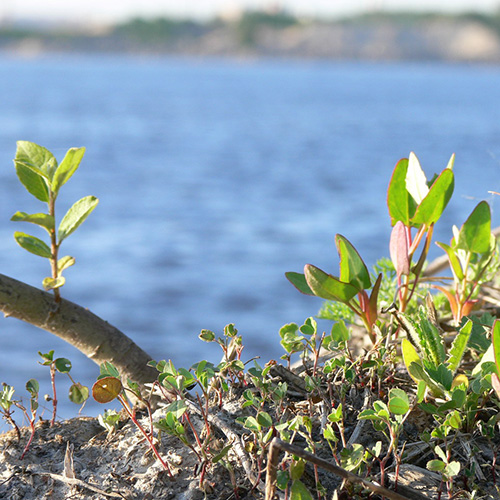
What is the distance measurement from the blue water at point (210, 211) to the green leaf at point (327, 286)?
16.2 inches

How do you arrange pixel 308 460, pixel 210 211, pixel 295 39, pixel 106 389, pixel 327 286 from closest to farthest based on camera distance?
pixel 308 460 → pixel 106 389 → pixel 327 286 → pixel 210 211 → pixel 295 39

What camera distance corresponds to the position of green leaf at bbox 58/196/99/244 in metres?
1.23

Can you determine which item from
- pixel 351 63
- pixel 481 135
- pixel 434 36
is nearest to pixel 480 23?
pixel 434 36

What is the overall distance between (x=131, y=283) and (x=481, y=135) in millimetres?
14340

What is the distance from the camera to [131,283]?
28.9ft

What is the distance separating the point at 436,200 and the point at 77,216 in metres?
0.66

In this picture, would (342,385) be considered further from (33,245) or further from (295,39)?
(295,39)

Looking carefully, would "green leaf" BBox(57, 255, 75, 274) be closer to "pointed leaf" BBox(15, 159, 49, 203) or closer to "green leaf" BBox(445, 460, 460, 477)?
"pointed leaf" BBox(15, 159, 49, 203)

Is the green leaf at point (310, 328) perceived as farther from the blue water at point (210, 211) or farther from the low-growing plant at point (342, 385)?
the blue water at point (210, 211)

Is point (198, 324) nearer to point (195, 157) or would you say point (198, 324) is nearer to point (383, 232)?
point (383, 232)

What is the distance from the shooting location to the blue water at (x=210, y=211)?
7684 mm

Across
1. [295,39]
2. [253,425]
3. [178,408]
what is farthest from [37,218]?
[295,39]

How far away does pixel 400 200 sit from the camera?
4.23ft

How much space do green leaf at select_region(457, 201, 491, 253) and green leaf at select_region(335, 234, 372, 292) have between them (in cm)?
22
